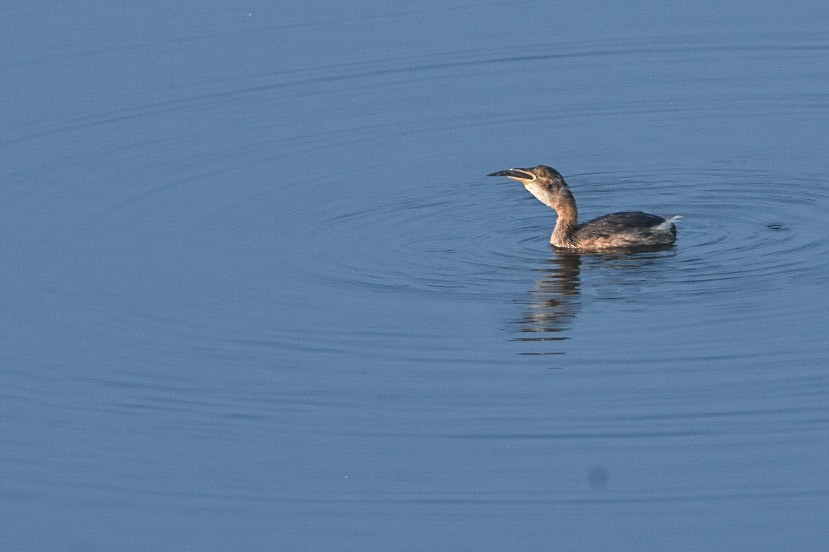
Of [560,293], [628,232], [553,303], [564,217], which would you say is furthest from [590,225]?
[553,303]

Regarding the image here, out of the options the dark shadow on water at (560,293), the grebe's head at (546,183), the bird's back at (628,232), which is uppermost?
the grebe's head at (546,183)

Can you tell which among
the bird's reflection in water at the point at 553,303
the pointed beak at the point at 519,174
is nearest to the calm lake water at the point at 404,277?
the bird's reflection in water at the point at 553,303

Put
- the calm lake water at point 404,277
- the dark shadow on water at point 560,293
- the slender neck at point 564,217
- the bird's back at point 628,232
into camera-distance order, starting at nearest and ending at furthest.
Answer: the calm lake water at point 404,277
the dark shadow on water at point 560,293
the bird's back at point 628,232
the slender neck at point 564,217

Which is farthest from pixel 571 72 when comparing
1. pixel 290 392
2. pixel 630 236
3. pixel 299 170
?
pixel 290 392

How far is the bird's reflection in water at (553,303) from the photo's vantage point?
578 inches

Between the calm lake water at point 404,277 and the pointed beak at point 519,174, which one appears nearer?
the calm lake water at point 404,277

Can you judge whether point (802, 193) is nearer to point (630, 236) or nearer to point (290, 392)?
point (630, 236)

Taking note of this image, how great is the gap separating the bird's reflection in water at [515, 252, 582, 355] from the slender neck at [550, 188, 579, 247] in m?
0.30

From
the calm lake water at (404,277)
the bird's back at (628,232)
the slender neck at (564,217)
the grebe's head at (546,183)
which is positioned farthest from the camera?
the grebe's head at (546,183)

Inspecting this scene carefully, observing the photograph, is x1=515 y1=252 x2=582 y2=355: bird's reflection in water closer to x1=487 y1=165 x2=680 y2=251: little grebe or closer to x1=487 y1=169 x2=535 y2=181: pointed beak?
x1=487 y1=165 x2=680 y2=251: little grebe

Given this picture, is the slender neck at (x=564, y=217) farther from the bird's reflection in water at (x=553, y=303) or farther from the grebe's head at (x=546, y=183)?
the bird's reflection in water at (x=553, y=303)

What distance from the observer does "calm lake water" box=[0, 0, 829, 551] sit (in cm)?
1177

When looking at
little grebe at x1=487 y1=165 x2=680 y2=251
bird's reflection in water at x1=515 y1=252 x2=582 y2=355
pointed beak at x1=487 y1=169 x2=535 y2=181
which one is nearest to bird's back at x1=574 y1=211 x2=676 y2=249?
little grebe at x1=487 y1=165 x2=680 y2=251

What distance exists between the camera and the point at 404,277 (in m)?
16.3
